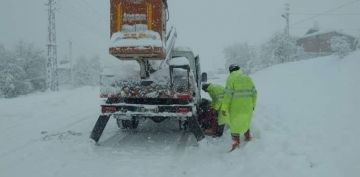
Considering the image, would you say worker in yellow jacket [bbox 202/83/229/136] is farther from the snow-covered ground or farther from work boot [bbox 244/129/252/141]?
work boot [bbox 244/129/252/141]

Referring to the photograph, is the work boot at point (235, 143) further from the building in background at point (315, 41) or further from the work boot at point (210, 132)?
the building in background at point (315, 41)

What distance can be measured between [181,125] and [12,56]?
59387 millimetres

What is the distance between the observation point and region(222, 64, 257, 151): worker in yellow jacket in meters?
8.61

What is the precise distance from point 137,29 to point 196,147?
2.55 meters

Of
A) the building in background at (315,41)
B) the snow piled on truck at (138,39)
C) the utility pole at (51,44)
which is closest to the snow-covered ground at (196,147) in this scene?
the snow piled on truck at (138,39)

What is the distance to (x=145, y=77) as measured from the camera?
31.3 ft

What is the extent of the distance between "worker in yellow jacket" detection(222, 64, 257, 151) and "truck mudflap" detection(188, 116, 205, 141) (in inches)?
27.5

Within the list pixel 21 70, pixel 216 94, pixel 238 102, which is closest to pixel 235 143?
pixel 238 102

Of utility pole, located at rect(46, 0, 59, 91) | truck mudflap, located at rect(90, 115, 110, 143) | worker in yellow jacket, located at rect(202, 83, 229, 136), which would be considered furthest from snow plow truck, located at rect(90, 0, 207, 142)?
utility pole, located at rect(46, 0, 59, 91)

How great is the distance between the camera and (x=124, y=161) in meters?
7.95

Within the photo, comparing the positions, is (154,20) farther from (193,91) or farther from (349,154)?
(349,154)

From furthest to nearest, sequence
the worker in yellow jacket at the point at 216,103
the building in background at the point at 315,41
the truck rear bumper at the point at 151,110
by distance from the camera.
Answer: the building in background at the point at 315,41
the worker in yellow jacket at the point at 216,103
the truck rear bumper at the point at 151,110

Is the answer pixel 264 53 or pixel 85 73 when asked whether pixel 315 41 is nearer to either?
pixel 264 53

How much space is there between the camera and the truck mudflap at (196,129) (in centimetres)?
915
